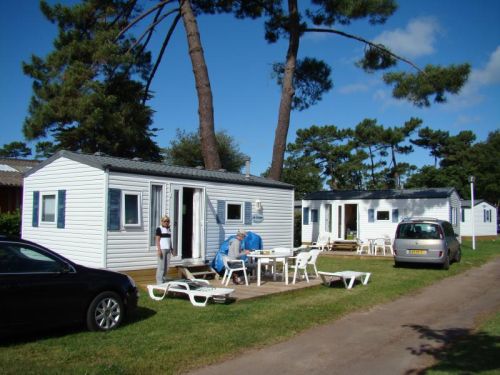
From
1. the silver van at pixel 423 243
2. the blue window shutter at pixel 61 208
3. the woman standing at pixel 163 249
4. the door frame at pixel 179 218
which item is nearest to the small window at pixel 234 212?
the door frame at pixel 179 218

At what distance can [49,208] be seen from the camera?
12859 mm

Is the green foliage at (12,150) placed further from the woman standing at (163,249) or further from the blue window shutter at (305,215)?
the woman standing at (163,249)

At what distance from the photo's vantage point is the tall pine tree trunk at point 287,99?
69.8 ft

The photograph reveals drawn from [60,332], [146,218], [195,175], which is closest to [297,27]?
[195,175]

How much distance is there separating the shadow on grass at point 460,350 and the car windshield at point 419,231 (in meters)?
8.21

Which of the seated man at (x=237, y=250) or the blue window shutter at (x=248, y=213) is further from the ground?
the blue window shutter at (x=248, y=213)

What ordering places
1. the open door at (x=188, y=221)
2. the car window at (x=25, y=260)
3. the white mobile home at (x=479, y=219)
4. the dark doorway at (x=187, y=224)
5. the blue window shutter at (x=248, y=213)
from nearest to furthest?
the car window at (x=25, y=260)
the open door at (x=188, y=221)
the dark doorway at (x=187, y=224)
the blue window shutter at (x=248, y=213)
the white mobile home at (x=479, y=219)

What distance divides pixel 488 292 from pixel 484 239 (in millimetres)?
27855

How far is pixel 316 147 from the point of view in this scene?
150ft

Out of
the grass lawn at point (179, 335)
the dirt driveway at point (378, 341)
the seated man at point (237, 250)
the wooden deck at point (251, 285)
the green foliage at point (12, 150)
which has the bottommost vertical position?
the dirt driveway at point (378, 341)

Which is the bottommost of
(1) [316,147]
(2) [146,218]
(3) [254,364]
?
(3) [254,364]

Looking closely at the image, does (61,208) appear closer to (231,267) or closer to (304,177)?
(231,267)

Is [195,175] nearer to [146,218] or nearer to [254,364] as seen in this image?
[146,218]

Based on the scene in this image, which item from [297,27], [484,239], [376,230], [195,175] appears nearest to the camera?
[195,175]
